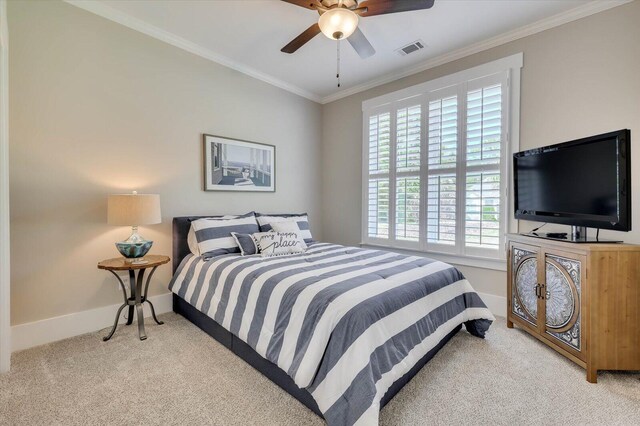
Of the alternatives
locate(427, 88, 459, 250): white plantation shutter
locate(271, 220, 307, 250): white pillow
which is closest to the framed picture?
locate(271, 220, 307, 250): white pillow

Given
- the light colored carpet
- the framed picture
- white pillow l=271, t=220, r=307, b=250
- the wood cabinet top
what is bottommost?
the light colored carpet

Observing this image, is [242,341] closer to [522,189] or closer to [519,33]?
[522,189]

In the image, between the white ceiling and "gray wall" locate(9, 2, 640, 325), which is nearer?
"gray wall" locate(9, 2, 640, 325)

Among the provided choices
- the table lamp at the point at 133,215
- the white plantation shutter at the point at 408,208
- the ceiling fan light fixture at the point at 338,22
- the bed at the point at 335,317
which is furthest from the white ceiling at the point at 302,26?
the bed at the point at 335,317

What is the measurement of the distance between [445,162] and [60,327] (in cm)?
406

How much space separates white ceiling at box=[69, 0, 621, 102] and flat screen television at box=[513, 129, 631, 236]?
130cm

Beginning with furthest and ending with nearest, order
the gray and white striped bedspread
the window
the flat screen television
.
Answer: the window → the flat screen television → the gray and white striped bedspread

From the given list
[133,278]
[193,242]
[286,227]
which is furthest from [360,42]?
[133,278]

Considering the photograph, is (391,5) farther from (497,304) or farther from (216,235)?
(497,304)

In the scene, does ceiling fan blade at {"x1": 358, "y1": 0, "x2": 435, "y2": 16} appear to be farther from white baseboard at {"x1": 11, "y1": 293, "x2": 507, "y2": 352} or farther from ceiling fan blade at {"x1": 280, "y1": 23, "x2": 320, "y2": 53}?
white baseboard at {"x1": 11, "y1": 293, "x2": 507, "y2": 352}

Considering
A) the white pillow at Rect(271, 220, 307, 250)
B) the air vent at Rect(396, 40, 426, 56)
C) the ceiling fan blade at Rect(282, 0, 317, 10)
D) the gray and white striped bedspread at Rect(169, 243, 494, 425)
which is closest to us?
the gray and white striped bedspread at Rect(169, 243, 494, 425)

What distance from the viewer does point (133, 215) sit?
2408 millimetres

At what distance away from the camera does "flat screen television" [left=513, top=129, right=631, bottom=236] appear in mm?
1882

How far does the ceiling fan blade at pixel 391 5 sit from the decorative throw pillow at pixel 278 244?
79.3 inches
